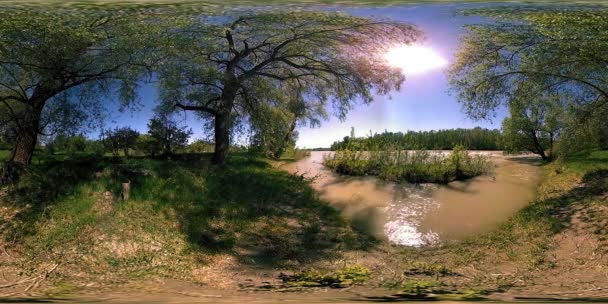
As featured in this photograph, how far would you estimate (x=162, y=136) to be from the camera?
2.53 metres

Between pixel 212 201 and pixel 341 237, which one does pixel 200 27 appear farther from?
pixel 341 237

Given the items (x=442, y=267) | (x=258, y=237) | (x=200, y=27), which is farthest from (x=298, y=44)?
(x=442, y=267)

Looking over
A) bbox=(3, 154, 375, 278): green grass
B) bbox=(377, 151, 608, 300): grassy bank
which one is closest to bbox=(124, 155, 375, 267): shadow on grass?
bbox=(3, 154, 375, 278): green grass

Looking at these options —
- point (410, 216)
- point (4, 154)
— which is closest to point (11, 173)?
point (4, 154)

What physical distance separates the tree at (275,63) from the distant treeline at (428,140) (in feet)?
0.66

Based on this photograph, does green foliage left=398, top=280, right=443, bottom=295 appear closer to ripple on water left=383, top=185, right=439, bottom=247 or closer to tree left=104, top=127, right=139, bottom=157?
ripple on water left=383, top=185, right=439, bottom=247

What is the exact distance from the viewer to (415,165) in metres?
2.65

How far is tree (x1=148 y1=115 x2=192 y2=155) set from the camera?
8.09ft

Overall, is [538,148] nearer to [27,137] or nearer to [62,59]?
[62,59]

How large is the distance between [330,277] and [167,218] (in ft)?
3.11

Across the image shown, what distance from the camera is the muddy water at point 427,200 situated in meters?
2.55

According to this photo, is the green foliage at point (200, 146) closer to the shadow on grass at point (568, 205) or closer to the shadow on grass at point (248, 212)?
the shadow on grass at point (248, 212)

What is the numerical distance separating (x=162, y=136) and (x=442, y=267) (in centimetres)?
168

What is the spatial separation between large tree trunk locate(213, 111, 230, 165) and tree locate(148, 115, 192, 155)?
16 centimetres
